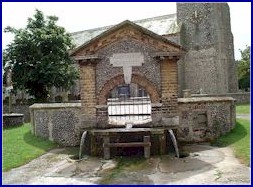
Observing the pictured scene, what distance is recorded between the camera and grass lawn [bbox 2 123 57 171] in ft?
35.1

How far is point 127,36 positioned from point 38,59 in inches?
735

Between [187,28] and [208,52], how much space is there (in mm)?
3635

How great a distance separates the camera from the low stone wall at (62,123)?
45.9 ft

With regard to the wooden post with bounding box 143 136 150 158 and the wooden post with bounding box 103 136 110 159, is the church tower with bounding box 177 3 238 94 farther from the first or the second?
the wooden post with bounding box 103 136 110 159

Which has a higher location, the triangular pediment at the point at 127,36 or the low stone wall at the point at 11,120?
the triangular pediment at the point at 127,36

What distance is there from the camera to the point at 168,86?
39.0 ft

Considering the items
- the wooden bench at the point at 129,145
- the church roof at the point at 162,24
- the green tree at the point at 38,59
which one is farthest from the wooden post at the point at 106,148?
the church roof at the point at 162,24

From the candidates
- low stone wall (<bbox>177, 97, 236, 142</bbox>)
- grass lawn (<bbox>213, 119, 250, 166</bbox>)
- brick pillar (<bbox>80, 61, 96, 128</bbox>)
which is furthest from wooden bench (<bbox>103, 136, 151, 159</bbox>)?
low stone wall (<bbox>177, 97, 236, 142</bbox>)

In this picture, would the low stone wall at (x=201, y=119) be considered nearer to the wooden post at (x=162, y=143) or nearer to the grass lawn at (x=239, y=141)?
the grass lawn at (x=239, y=141)

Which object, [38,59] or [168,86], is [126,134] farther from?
[38,59]

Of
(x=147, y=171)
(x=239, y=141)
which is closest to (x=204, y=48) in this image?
(x=239, y=141)

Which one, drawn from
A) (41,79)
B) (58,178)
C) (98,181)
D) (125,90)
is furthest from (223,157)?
(125,90)

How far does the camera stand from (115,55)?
475 inches

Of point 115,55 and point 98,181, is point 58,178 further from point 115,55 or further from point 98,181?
point 115,55
